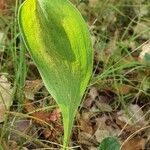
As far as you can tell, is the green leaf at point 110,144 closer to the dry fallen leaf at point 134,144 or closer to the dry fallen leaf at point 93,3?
the dry fallen leaf at point 134,144

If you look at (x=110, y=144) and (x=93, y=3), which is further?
(x=93, y=3)

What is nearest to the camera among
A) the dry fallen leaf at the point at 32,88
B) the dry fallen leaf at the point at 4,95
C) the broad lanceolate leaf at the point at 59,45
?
the broad lanceolate leaf at the point at 59,45

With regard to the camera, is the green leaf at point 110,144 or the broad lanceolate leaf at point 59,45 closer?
the broad lanceolate leaf at point 59,45

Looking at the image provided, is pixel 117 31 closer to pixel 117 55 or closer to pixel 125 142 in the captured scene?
pixel 117 55

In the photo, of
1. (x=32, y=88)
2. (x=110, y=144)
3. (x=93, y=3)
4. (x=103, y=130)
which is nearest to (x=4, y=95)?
(x=32, y=88)

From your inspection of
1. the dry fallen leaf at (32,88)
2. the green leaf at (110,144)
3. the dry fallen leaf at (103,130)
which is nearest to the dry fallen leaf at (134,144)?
the dry fallen leaf at (103,130)

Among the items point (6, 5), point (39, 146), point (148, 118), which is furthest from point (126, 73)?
point (6, 5)

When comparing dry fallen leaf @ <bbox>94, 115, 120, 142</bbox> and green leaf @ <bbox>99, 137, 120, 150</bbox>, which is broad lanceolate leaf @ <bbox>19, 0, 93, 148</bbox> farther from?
dry fallen leaf @ <bbox>94, 115, 120, 142</bbox>

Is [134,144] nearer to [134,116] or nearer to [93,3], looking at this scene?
[134,116]
